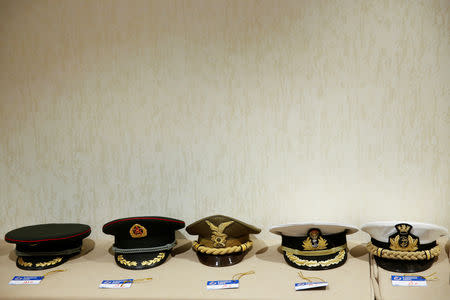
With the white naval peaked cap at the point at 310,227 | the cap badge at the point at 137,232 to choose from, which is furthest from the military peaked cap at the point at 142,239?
the white naval peaked cap at the point at 310,227

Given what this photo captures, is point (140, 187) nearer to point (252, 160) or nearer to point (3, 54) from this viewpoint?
point (252, 160)

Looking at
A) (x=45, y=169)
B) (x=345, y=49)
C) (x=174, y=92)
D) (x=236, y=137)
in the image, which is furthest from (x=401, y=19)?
(x=45, y=169)

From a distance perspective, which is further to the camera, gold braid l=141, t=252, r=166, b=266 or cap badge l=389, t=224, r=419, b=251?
gold braid l=141, t=252, r=166, b=266

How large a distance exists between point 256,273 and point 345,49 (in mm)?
1020

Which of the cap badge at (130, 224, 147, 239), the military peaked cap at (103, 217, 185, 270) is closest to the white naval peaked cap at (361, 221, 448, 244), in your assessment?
the military peaked cap at (103, 217, 185, 270)

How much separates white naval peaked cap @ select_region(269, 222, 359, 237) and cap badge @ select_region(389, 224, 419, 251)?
0.14m

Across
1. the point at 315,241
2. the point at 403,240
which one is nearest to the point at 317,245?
the point at 315,241

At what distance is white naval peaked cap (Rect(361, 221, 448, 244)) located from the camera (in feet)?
4.67

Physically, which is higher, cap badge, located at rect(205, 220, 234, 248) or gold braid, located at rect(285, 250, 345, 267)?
cap badge, located at rect(205, 220, 234, 248)

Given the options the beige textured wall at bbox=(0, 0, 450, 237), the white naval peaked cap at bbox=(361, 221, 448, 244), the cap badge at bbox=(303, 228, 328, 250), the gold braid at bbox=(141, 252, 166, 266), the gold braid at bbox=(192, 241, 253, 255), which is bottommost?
the gold braid at bbox=(141, 252, 166, 266)

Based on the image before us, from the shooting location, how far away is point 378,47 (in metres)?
1.70

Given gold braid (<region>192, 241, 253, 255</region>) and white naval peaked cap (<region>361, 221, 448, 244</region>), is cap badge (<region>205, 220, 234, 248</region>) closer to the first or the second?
gold braid (<region>192, 241, 253, 255</region>)

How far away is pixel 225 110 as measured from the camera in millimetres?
1844

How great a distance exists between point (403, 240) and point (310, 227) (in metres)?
0.33
